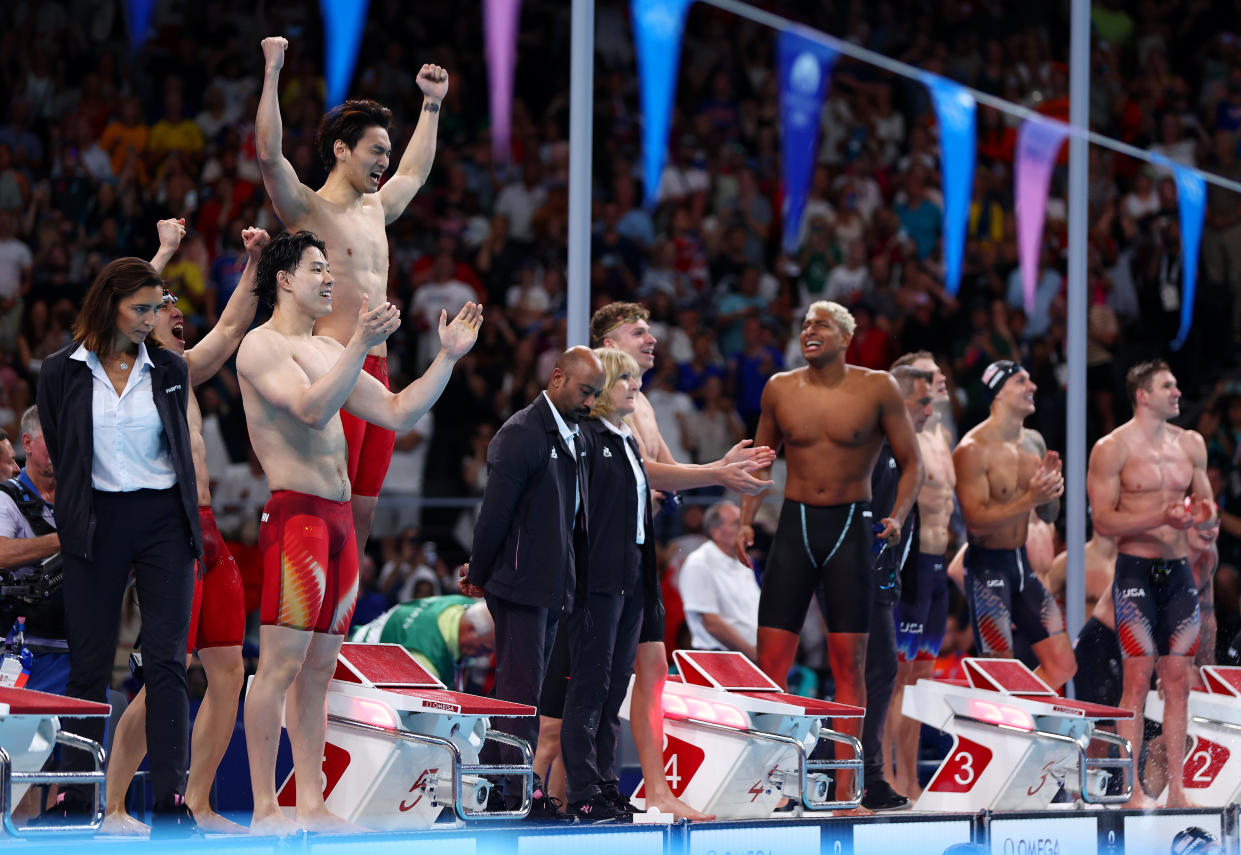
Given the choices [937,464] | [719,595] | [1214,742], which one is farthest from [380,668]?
[1214,742]

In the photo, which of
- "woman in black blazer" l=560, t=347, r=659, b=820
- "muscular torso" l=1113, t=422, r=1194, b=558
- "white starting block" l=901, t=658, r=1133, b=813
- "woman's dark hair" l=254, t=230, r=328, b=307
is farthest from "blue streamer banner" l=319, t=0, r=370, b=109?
"white starting block" l=901, t=658, r=1133, b=813

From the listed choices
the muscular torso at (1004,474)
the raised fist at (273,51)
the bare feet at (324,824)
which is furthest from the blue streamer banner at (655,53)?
the bare feet at (324,824)

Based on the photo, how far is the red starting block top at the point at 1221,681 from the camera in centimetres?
768

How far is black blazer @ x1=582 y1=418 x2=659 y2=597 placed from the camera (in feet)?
17.9

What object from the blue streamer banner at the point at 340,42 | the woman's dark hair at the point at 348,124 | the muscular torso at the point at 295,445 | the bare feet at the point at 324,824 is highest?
the blue streamer banner at the point at 340,42

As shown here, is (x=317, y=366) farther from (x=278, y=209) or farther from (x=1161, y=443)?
(x=1161, y=443)

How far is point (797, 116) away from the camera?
41.7 feet

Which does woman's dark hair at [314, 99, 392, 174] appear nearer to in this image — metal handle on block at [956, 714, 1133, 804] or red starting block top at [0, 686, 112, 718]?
red starting block top at [0, 686, 112, 718]

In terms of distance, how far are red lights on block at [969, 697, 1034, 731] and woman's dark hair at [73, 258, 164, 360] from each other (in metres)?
3.72

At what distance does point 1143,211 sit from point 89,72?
765cm

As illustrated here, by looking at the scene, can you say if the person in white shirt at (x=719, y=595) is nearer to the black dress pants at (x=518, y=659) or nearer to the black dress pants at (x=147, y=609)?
the black dress pants at (x=518, y=659)

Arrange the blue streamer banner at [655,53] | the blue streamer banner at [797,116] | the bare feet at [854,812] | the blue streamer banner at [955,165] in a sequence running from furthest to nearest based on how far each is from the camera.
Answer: the blue streamer banner at [797,116]
the blue streamer banner at [955,165]
the blue streamer banner at [655,53]
the bare feet at [854,812]

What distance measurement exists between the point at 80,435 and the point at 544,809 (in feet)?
6.24

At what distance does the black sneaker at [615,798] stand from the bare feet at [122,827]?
1478 mm
